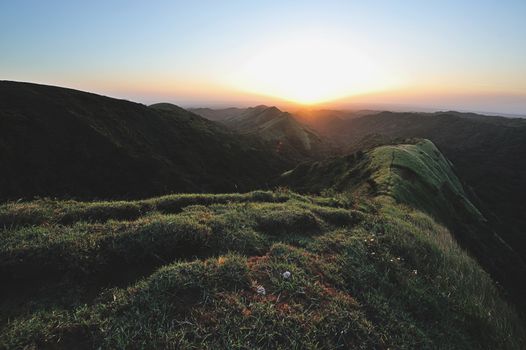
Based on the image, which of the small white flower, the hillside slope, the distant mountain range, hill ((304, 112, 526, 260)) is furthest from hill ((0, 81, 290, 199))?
hill ((304, 112, 526, 260))

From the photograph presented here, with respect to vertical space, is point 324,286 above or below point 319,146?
above

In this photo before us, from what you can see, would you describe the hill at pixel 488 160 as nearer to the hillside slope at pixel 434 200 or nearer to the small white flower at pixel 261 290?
the hillside slope at pixel 434 200

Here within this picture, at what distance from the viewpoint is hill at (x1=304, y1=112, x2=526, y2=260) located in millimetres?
49475

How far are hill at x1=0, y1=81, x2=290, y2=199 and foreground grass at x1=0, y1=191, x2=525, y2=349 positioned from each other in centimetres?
1985

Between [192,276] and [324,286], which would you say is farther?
[324,286]

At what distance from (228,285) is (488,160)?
11798cm

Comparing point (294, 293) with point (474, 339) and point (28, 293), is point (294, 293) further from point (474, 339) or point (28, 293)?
point (28, 293)

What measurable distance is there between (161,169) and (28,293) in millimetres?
37798

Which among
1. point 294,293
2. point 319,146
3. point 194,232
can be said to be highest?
point 194,232

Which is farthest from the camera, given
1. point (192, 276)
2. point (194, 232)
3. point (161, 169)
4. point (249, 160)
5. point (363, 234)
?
point (249, 160)

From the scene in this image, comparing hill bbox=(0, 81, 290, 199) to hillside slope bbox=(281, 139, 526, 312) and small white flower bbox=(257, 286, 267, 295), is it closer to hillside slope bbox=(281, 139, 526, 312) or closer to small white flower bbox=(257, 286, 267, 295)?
hillside slope bbox=(281, 139, 526, 312)

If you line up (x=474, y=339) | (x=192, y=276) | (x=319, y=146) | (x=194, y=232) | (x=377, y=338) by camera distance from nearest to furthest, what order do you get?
(x=377, y=338), (x=192, y=276), (x=474, y=339), (x=194, y=232), (x=319, y=146)

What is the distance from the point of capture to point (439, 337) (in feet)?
22.1

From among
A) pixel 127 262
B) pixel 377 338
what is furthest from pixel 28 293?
pixel 377 338
